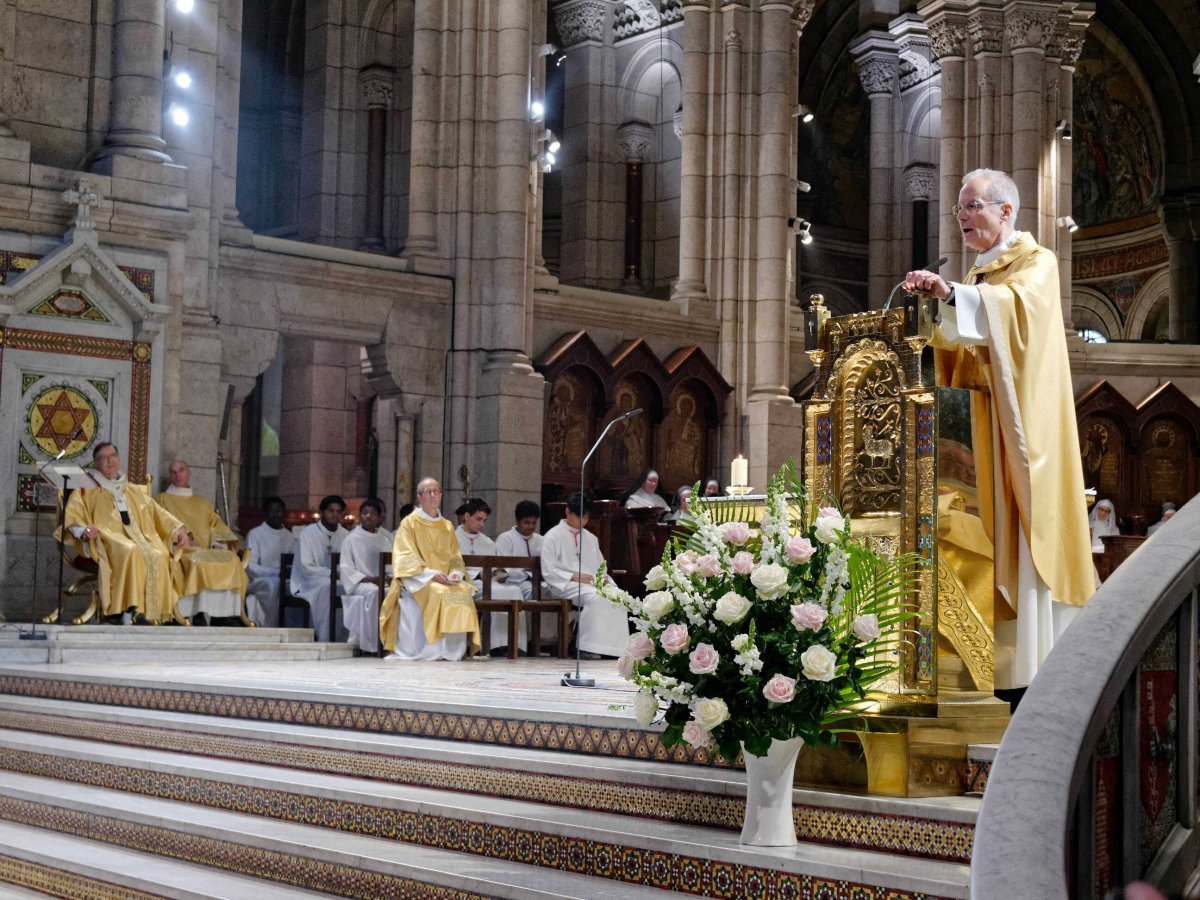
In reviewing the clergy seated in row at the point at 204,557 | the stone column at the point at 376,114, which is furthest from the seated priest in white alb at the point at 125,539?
the stone column at the point at 376,114

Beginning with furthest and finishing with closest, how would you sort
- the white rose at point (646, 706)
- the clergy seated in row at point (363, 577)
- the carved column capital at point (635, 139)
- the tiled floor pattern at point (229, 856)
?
the carved column capital at point (635, 139), the clergy seated in row at point (363, 577), the tiled floor pattern at point (229, 856), the white rose at point (646, 706)

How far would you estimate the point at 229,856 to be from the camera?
21.1 ft

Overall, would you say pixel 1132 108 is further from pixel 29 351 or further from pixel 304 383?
pixel 29 351

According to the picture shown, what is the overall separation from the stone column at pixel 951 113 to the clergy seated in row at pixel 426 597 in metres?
11.1

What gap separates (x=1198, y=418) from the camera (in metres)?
22.5

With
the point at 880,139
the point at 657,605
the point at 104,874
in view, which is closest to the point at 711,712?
the point at 657,605

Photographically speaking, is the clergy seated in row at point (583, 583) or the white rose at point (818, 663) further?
the clergy seated in row at point (583, 583)

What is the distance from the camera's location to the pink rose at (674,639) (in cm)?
483

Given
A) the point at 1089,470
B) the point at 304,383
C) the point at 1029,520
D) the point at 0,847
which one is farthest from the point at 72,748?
the point at 1089,470

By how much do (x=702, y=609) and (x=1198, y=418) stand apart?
19227mm

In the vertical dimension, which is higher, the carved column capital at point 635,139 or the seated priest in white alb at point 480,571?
the carved column capital at point 635,139

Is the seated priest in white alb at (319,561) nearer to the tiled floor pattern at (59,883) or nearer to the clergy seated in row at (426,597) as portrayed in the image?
the clergy seated in row at (426,597)

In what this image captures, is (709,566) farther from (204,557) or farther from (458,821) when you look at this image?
(204,557)

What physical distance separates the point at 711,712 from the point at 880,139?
2197 centimetres
